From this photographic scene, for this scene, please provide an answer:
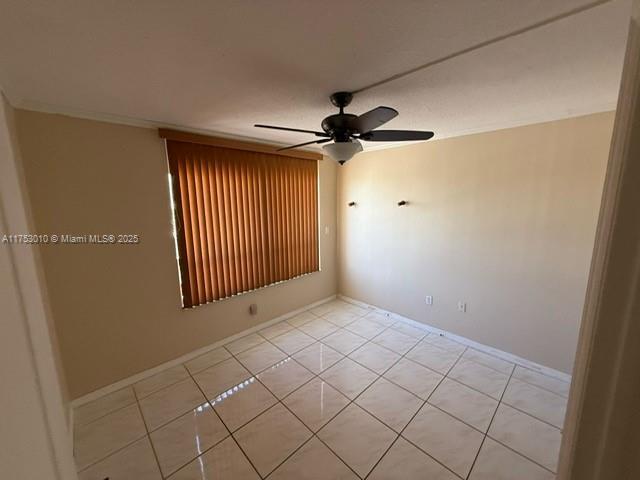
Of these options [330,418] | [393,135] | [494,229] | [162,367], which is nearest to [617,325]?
[393,135]

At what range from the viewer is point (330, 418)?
6.49 feet

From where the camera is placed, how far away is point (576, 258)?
223 cm

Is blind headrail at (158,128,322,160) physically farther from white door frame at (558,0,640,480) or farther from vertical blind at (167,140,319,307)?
white door frame at (558,0,640,480)

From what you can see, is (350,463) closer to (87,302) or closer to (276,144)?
(87,302)

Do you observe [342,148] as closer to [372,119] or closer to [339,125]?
[339,125]

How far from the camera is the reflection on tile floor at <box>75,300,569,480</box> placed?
1.63 metres

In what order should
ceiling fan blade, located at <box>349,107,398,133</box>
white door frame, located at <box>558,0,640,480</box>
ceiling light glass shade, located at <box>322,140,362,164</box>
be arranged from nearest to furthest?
white door frame, located at <box>558,0,640,480</box>
ceiling fan blade, located at <box>349,107,398,133</box>
ceiling light glass shade, located at <box>322,140,362,164</box>

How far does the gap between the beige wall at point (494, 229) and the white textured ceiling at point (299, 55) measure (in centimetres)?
48

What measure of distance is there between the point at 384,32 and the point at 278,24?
17.5 inches

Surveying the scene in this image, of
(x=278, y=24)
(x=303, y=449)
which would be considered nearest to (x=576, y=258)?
(x=303, y=449)

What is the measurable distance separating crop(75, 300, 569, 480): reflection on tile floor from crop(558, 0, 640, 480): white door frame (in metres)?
1.63

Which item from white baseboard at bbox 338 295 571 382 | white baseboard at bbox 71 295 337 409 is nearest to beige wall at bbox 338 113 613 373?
white baseboard at bbox 338 295 571 382

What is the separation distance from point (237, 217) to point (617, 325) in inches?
113

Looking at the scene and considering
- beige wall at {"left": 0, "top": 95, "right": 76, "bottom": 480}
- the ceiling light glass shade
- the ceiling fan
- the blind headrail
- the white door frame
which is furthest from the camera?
the blind headrail
